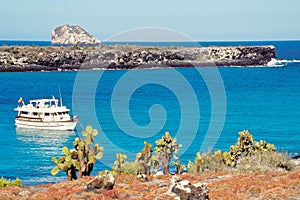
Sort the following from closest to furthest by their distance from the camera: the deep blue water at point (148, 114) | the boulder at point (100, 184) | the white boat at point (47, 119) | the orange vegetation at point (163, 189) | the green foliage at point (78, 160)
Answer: the orange vegetation at point (163, 189) < the boulder at point (100, 184) < the green foliage at point (78, 160) < the deep blue water at point (148, 114) < the white boat at point (47, 119)

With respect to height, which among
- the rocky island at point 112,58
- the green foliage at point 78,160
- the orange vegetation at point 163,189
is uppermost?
the rocky island at point 112,58

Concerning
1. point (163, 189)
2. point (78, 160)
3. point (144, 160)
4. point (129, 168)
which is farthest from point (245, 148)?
point (163, 189)

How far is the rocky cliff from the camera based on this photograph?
529 feet

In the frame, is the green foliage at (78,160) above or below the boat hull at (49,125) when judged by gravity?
below

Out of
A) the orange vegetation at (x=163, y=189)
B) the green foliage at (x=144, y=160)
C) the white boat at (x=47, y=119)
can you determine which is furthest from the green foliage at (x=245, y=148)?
the white boat at (x=47, y=119)

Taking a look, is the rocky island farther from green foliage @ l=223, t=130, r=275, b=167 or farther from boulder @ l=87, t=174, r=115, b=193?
boulder @ l=87, t=174, r=115, b=193

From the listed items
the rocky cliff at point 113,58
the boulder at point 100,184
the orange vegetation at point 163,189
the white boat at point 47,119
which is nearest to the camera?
the orange vegetation at point 163,189

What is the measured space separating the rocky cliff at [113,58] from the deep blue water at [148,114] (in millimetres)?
20863

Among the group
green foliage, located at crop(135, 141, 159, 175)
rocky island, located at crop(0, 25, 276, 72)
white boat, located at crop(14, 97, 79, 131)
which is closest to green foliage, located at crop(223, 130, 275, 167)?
green foliage, located at crop(135, 141, 159, 175)

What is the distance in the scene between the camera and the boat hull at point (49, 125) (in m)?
65.8

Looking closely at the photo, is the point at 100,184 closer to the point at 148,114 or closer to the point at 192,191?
the point at 192,191

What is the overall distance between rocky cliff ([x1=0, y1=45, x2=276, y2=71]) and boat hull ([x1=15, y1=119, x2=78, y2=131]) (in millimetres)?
89016

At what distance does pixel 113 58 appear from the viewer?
17325cm

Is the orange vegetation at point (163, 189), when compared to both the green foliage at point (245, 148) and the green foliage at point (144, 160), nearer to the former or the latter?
the green foliage at point (144, 160)
